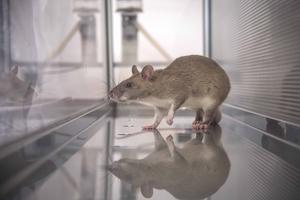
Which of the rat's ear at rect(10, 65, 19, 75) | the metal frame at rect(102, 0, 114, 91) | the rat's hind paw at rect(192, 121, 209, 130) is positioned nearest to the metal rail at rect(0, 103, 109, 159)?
the rat's ear at rect(10, 65, 19, 75)

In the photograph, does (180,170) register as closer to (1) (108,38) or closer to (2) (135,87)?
(2) (135,87)

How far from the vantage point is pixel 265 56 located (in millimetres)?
1630

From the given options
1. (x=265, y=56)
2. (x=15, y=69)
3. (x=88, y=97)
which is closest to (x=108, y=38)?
(x=88, y=97)

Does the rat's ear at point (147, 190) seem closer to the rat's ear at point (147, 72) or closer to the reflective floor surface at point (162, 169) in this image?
the reflective floor surface at point (162, 169)

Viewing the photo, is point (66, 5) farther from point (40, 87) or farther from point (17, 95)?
point (17, 95)

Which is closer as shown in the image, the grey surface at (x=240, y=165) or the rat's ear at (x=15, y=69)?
the grey surface at (x=240, y=165)

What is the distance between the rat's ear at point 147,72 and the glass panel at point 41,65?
1.13ft

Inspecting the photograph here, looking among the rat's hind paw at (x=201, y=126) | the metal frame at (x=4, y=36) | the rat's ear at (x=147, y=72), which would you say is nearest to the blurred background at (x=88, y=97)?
the metal frame at (x=4, y=36)

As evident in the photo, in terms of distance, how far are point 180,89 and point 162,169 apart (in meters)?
1.06

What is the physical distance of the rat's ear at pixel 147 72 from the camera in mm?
1991

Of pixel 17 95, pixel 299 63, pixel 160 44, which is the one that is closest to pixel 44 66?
pixel 17 95

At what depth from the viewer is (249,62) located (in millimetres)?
1984

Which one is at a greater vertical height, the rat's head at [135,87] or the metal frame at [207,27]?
the metal frame at [207,27]

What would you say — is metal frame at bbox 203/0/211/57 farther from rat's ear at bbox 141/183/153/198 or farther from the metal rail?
rat's ear at bbox 141/183/153/198
